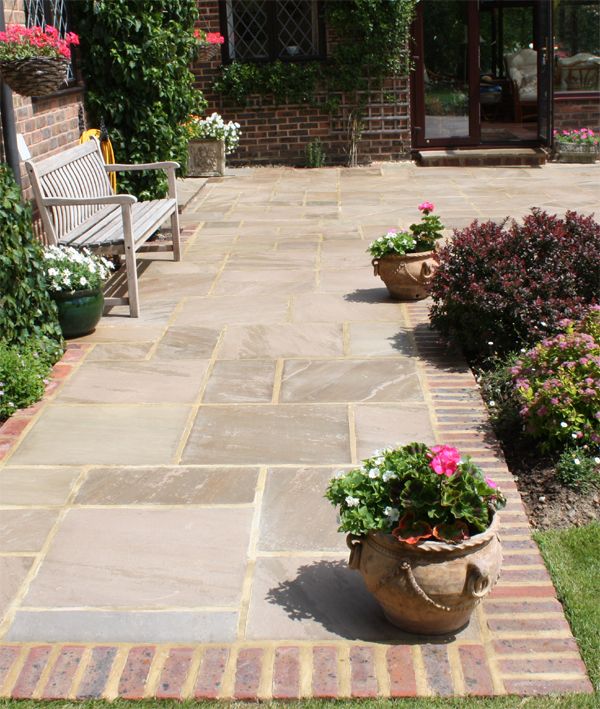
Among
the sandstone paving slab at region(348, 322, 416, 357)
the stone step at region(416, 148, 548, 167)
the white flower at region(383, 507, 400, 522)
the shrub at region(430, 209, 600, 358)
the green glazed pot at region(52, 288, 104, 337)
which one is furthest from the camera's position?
the stone step at region(416, 148, 548, 167)

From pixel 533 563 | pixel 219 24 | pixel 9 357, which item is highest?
pixel 219 24

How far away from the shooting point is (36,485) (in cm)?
435

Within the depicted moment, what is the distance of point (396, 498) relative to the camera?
322 centimetres

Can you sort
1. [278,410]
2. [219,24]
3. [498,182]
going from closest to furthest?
[278,410]
[498,182]
[219,24]

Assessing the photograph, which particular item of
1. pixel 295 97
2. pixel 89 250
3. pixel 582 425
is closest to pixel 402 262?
pixel 89 250

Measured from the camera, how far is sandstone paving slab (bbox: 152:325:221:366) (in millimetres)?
6070

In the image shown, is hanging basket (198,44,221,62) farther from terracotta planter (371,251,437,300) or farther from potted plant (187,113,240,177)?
terracotta planter (371,251,437,300)

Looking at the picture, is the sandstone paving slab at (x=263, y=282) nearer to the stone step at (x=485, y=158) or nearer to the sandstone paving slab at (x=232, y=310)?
the sandstone paving slab at (x=232, y=310)

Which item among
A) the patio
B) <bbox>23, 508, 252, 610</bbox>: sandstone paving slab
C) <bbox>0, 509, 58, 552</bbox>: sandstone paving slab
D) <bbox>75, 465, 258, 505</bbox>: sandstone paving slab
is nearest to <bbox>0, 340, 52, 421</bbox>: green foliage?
the patio

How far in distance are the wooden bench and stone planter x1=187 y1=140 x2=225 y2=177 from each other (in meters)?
4.80

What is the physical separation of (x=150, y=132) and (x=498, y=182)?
505 centimetres

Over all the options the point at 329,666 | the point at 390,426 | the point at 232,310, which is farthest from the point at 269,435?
the point at 232,310

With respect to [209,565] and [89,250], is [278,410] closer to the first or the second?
[209,565]

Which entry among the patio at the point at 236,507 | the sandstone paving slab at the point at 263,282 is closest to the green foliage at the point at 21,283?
the patio at the point at 236,507
